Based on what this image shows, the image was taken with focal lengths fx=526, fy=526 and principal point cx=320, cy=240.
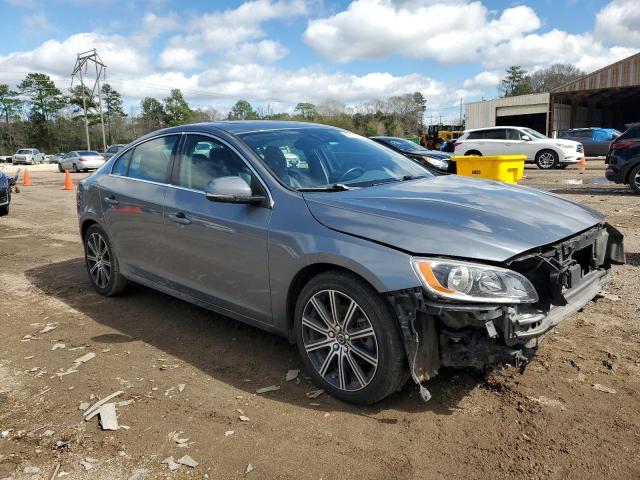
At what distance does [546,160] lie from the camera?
2072cm

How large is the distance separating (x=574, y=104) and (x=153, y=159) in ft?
157

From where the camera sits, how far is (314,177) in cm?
370

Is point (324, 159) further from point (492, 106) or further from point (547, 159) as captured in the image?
point (492, 106)

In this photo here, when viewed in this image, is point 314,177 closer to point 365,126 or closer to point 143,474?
point 143,474

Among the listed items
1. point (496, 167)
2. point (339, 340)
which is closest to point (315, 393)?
point (339, 340)

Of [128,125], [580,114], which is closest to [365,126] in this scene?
[580,114]

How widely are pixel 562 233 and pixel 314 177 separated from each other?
64.3 inches

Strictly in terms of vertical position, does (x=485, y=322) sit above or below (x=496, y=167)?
below

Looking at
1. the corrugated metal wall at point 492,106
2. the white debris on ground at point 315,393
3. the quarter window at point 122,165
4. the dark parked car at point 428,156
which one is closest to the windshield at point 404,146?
the dark parked car at point 428,156

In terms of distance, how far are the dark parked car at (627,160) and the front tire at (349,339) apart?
36.3 feet

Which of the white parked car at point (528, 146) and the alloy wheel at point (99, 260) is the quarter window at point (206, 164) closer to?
the alloy wheel at point (99, 260)

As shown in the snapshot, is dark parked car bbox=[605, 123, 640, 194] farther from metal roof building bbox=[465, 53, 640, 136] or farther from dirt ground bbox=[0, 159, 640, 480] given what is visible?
metal roof building bbox=[465, 53, 640, 136]

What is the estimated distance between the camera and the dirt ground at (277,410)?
263cm

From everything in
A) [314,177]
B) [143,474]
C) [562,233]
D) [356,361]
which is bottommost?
[143,474]
